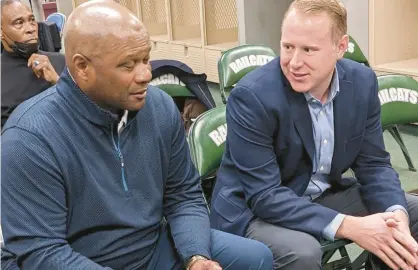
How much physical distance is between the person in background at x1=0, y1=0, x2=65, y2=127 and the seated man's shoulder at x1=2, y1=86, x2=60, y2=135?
1.73 m

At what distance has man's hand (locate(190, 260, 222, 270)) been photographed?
1.49 metres

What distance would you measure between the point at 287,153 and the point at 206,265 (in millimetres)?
520

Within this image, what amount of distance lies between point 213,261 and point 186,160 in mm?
308

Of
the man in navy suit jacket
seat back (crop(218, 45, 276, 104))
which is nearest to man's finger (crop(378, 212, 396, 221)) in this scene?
the man in navy suit jacket

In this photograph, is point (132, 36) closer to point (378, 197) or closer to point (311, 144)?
point (311, 144)

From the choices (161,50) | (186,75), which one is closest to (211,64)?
(161,50)

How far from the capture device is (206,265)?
149 centimetres

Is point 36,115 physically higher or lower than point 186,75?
higher

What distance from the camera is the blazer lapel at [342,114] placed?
6.16ft

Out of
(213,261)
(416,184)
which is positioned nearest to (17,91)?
(213,261)

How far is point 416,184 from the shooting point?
129 inches

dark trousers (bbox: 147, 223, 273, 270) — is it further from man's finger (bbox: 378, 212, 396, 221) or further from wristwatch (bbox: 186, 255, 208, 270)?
man's finger (bbox: 378, 212, 396, 221)

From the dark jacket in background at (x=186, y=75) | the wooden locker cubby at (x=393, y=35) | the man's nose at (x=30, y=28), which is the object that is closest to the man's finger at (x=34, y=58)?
the man's nose at (x=30, y=28)

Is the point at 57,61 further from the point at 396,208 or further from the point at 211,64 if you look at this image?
the point at 211,64
